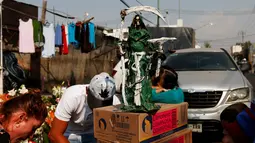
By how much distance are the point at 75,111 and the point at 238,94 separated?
2.86 meters

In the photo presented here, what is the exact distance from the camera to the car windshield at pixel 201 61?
5.38 m

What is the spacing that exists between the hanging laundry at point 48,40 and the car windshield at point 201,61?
11.7 ft

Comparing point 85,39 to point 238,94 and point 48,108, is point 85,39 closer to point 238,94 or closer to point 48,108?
point 238,94

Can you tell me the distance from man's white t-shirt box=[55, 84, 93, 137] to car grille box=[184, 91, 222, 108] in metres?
2.25

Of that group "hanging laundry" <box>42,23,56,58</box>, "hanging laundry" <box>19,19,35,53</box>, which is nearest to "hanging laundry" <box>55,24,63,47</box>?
"hanging laundry" <box>42,23,56,58</box>

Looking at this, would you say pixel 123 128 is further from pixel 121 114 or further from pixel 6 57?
pixel 6 57

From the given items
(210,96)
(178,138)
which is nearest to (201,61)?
(210,96)

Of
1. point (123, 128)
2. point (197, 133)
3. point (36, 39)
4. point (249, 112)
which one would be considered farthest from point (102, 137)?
point (36, 39)

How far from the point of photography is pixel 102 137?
1.93 metres

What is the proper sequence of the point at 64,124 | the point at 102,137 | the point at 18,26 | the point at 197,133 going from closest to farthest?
the point at 102,137, the point at 64,124, the point at 197,133, the point at 18,26

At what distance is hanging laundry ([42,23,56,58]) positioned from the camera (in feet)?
26.0

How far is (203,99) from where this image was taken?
452 centimetres

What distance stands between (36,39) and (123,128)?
20.6 feet

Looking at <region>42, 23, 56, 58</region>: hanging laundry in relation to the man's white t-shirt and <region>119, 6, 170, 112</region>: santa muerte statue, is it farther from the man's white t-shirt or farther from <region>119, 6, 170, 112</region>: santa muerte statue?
<region>119, 6, 170, 112</region>: santa muerte statue
